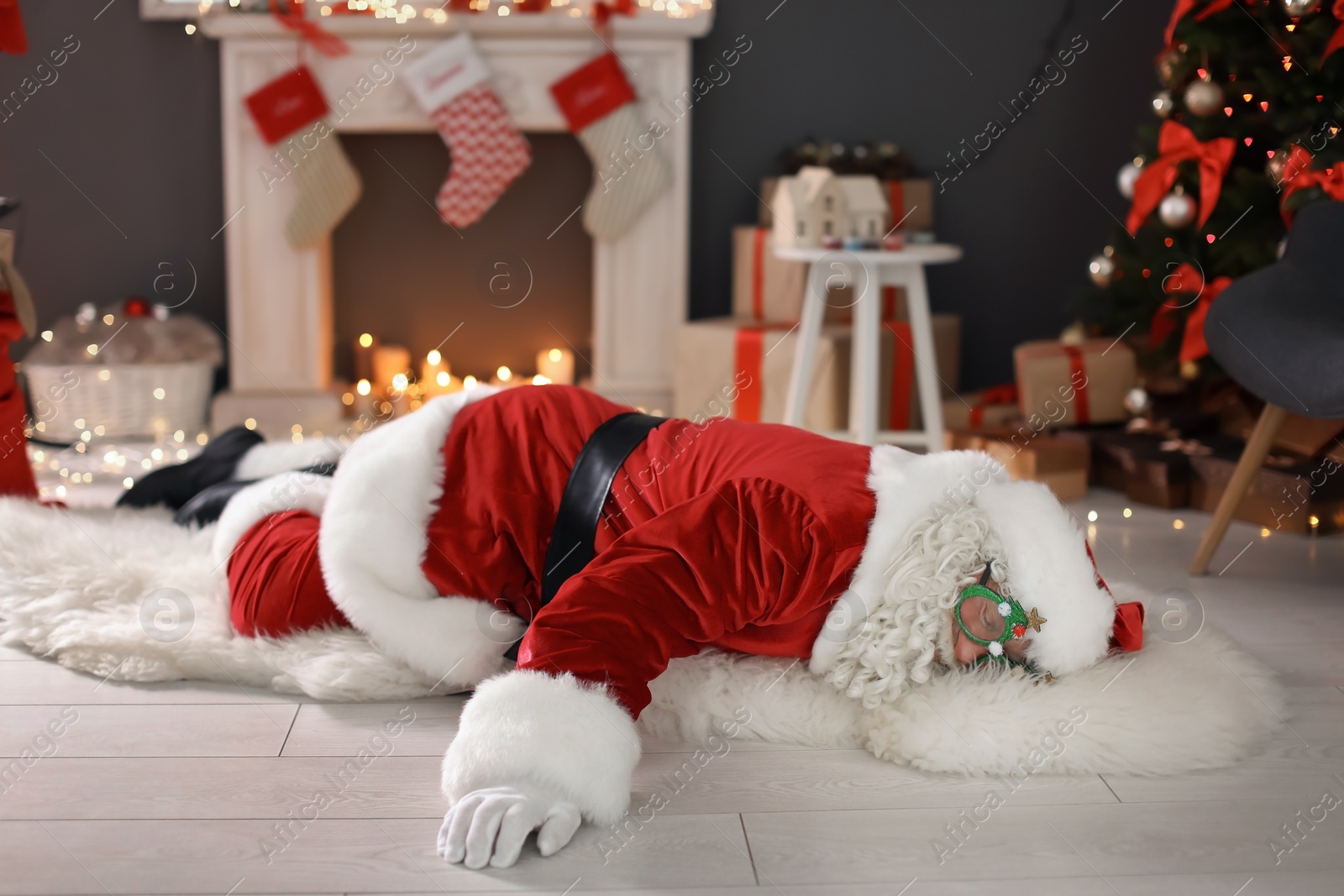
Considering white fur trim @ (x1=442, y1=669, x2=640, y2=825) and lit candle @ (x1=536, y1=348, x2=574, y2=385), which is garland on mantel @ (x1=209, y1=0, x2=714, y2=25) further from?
white fur trim @ (x1=442, y1=669, x2=640, y2=825)

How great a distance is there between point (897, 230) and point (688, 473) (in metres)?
2.21

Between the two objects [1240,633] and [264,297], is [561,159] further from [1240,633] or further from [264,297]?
[1240,633]

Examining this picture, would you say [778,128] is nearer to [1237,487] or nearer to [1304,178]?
[1304,178]

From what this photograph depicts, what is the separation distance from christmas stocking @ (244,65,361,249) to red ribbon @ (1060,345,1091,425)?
6.89ft

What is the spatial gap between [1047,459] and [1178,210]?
0.66 m

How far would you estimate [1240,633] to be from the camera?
1.96 m

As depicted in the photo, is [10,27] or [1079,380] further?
[1079,380]

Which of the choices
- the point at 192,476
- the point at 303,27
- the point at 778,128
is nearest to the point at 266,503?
the point at 192,476

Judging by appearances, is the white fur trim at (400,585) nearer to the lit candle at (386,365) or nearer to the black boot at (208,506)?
the black boot at (208,506)

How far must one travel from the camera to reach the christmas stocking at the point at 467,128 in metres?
3.42

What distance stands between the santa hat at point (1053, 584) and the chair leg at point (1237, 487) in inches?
39.7

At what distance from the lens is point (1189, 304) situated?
2887mm

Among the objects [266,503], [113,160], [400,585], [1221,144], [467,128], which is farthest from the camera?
[113,160]

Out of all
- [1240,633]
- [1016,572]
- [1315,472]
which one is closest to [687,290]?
[1315,472]
